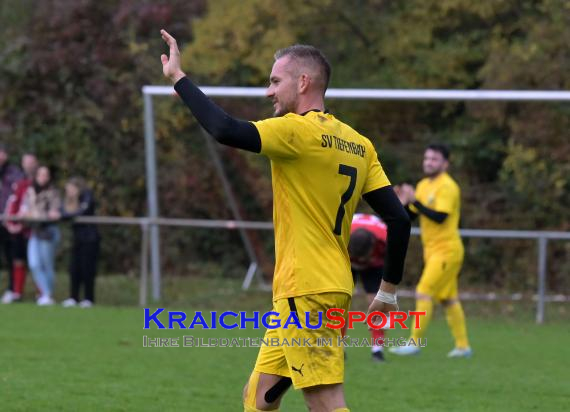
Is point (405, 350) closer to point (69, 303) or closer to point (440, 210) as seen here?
point (440, 210)

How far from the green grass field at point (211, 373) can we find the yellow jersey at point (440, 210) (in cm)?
117

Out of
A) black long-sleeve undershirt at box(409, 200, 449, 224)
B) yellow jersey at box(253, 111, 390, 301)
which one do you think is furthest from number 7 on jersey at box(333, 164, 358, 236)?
black long-sleeve undershirt at box(409, 200, 449, 224)

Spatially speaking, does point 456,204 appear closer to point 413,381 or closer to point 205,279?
point 413,381

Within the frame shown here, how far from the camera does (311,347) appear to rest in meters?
5.21

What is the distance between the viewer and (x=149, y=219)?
682 inches

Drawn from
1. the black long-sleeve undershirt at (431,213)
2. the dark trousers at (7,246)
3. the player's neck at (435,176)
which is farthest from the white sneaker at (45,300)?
the black long-sleeve undershirt at (431,213)

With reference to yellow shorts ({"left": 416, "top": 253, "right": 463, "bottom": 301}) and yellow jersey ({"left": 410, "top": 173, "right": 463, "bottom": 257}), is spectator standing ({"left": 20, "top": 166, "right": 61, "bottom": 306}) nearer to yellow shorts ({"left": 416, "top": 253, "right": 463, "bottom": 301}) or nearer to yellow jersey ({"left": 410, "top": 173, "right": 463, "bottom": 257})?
yellow jersey ({"left": 410, "top": 173, "right": 463, "bottom": 257})

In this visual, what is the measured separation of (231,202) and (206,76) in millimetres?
3566

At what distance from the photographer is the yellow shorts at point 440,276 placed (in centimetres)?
1198

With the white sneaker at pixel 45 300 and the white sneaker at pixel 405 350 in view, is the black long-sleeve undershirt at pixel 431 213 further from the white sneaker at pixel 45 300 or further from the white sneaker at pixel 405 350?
the white sneaker at pixel 45 300

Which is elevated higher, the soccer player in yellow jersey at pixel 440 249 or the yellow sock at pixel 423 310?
the soccer player in yellow jersey at pixel 440 249

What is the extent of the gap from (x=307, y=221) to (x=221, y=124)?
0.67 m

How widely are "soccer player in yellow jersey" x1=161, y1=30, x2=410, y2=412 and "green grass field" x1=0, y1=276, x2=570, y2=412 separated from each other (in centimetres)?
300

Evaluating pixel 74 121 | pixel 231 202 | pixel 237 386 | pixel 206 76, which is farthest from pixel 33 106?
pixel 237 386
